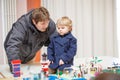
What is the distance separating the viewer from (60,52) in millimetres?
1776

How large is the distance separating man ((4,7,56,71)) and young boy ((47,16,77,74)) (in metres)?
0.12

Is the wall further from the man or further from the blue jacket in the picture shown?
the blue jacket

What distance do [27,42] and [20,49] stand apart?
0.08 m

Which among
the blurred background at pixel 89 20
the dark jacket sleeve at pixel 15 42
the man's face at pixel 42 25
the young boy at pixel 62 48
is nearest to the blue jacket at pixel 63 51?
the young boy at pixel 62 48

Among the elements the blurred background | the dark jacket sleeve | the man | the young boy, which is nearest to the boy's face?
the young boy

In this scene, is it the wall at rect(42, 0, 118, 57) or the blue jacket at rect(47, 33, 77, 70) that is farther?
the wall at rect(42, 0, 118, 57)

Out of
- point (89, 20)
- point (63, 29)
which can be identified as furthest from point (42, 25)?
point (89, 20)

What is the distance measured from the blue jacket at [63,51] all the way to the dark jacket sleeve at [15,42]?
0.25 m

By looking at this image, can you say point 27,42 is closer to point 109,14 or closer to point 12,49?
point 12,49

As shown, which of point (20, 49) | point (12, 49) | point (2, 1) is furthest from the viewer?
point (2, 1)

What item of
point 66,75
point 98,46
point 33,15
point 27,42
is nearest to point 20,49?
point 27,42

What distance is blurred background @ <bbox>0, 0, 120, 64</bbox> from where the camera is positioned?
3051mm

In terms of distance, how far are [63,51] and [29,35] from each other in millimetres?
309

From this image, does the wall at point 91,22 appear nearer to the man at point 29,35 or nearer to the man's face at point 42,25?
the man at point 29,35
